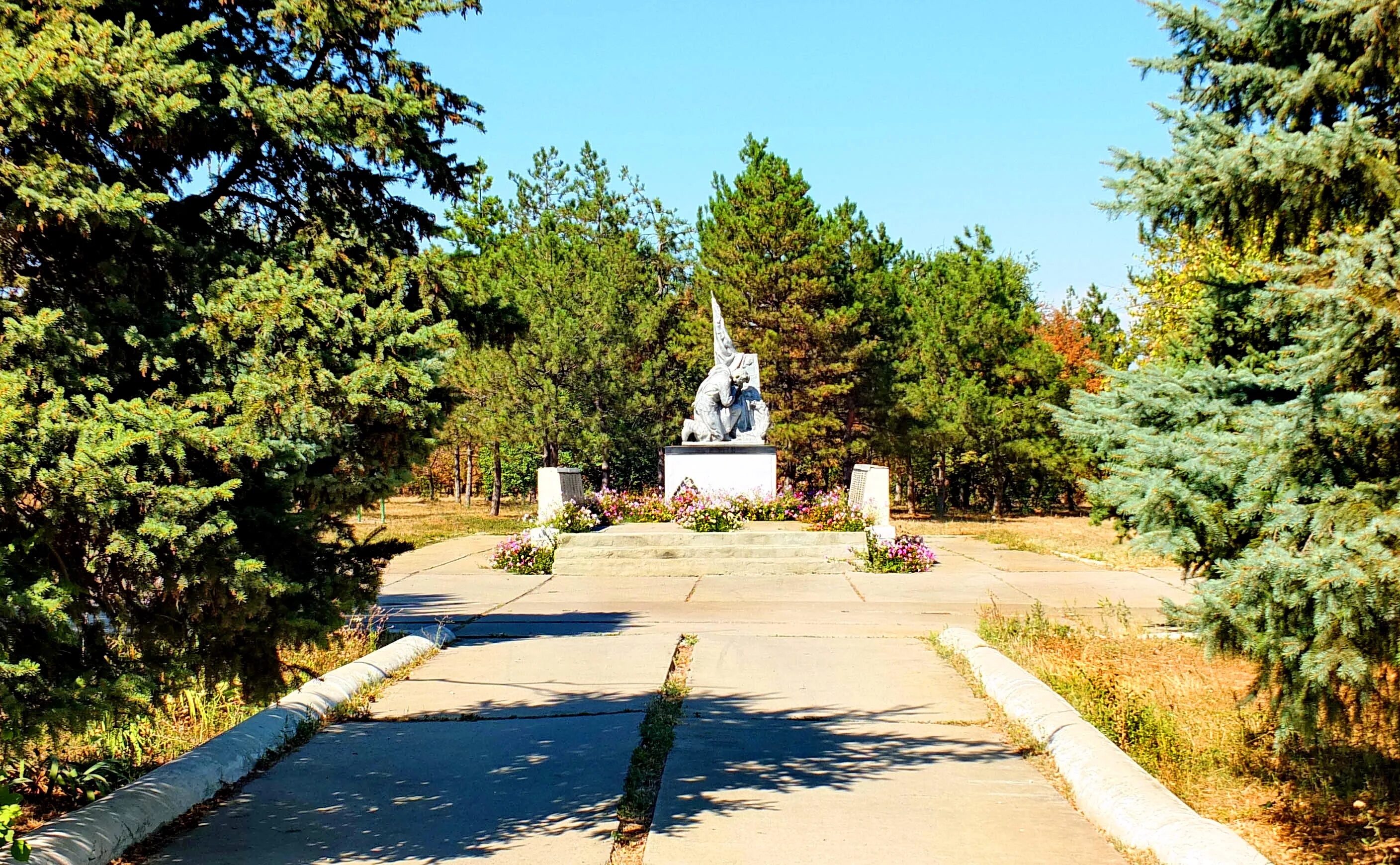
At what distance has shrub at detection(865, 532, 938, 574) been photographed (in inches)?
625

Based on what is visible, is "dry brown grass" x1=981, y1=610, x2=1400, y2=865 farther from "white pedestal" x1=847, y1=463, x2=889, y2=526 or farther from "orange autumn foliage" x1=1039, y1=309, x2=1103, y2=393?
"orange autumn foliage" x1=1039, y1=309, x2=1103, y2=393

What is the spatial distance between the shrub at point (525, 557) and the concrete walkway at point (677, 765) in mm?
5362

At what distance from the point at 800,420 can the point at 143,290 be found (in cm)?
2912

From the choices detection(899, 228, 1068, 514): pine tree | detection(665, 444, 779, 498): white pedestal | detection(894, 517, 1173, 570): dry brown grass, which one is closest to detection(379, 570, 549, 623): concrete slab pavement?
detection(665, 444, 779, 498): white pedestal

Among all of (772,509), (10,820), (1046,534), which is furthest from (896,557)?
(10,820)

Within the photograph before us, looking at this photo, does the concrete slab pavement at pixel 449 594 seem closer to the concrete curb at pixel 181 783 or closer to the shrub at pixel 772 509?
the concrete curb at pixel 181 783

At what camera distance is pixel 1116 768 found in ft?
17.0

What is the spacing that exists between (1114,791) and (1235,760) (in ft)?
4.24

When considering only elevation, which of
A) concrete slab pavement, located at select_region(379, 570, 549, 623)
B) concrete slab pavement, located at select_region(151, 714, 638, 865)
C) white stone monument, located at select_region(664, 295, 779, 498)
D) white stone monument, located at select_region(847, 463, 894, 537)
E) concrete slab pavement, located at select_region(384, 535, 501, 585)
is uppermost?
white stone monument, located at select_region(664, 295, 779, 498)

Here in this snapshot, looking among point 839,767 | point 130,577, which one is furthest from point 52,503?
point 839,767

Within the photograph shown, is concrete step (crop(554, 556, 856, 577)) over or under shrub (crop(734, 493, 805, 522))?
under

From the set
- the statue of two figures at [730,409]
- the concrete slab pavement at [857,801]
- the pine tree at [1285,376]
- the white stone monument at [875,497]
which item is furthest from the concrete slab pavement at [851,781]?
the statue of two figures at [730,409]

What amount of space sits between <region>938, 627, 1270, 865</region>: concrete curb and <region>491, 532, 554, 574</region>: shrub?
9.95 metres

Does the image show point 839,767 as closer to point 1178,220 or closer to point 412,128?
point 1178,220
